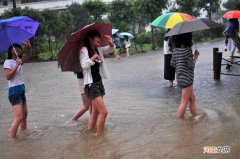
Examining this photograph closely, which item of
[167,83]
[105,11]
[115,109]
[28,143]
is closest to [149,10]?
[105,11]

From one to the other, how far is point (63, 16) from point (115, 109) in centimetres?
2040

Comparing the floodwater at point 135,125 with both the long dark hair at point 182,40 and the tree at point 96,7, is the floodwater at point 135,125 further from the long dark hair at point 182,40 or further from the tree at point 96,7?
the tree at point 96,7

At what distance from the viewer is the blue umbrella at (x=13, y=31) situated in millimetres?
6629

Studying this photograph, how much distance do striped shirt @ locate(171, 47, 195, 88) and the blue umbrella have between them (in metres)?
2.51

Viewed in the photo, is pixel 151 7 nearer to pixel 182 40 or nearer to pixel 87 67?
pixel 182 40

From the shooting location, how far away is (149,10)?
27172 millimetres

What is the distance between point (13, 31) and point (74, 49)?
46.7 inches

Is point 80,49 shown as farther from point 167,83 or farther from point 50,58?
point 50,58

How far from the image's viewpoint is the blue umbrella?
21.7 feet

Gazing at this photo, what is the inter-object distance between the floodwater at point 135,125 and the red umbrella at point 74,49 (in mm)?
1233

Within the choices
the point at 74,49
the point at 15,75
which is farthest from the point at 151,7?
the point at 74,49

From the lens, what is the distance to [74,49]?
6270 millimetres

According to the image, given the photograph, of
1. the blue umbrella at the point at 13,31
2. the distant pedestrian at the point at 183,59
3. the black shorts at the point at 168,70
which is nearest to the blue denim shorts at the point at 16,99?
the blue umbrella at the point at 13,31

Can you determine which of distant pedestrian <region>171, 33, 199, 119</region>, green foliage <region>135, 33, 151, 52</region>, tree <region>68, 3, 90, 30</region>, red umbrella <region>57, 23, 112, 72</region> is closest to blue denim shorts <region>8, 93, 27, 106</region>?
red umbrella <region>57, 23, 112, 72</region>
